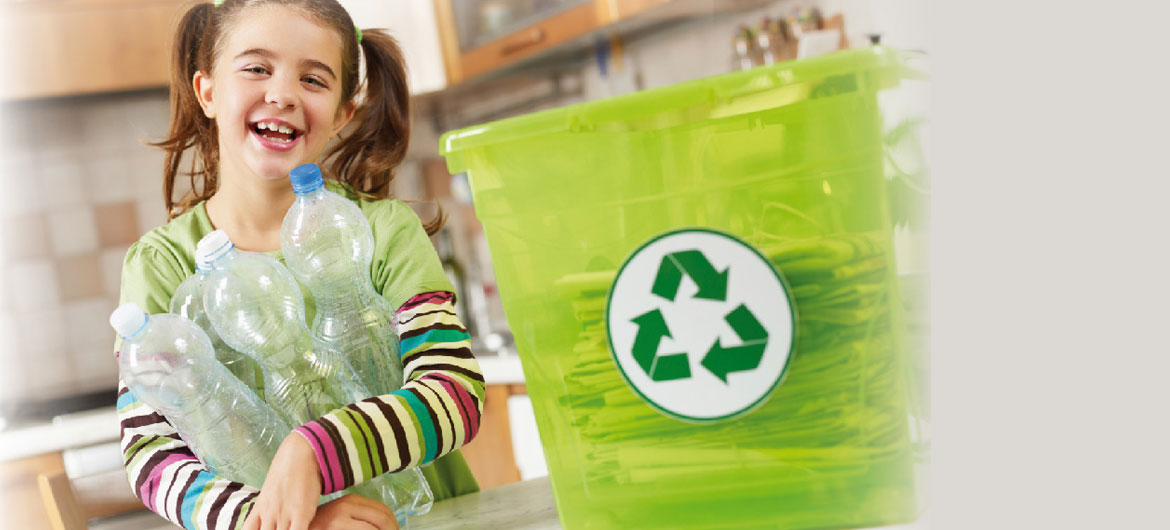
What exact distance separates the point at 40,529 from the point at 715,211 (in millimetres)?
2214

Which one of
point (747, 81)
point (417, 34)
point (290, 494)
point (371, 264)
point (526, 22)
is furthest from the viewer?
point (417, 34)

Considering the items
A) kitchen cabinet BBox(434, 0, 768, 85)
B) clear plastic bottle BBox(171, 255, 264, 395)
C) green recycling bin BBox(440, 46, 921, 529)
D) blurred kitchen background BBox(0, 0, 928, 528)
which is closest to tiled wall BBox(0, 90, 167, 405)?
blurred kitchen background BBox(0, 0, 928, 528)

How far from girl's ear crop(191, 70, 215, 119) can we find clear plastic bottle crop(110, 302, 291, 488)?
0.79 feet

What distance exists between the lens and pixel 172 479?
2.04 ft

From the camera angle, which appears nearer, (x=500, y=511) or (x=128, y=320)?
(x=128, y=320)

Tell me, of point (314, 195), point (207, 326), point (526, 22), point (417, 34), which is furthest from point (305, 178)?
point (417, 34)

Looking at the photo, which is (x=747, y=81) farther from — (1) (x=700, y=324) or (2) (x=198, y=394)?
(2) (x=198, y=394)

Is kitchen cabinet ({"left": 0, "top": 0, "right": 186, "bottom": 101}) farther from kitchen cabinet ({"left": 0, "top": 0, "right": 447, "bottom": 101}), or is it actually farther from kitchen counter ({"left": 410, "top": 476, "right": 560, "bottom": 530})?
kitchen counter ({"left": 410, "top": 476, "right": 560, "bottom": 530})

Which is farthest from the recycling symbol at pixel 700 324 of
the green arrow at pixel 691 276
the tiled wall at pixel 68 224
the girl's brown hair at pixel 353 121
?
the tiled wall at pixel 68 224

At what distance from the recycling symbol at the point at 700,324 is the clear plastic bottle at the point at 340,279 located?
276 mm

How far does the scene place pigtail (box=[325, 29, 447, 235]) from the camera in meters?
0.89

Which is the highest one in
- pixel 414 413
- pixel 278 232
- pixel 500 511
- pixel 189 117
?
pixel 189 117

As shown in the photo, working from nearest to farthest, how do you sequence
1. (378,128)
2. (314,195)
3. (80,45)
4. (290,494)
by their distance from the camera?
Result: (290,494) → (314,195) → (378,128) → (80,45)

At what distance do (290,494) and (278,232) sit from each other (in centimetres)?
31
